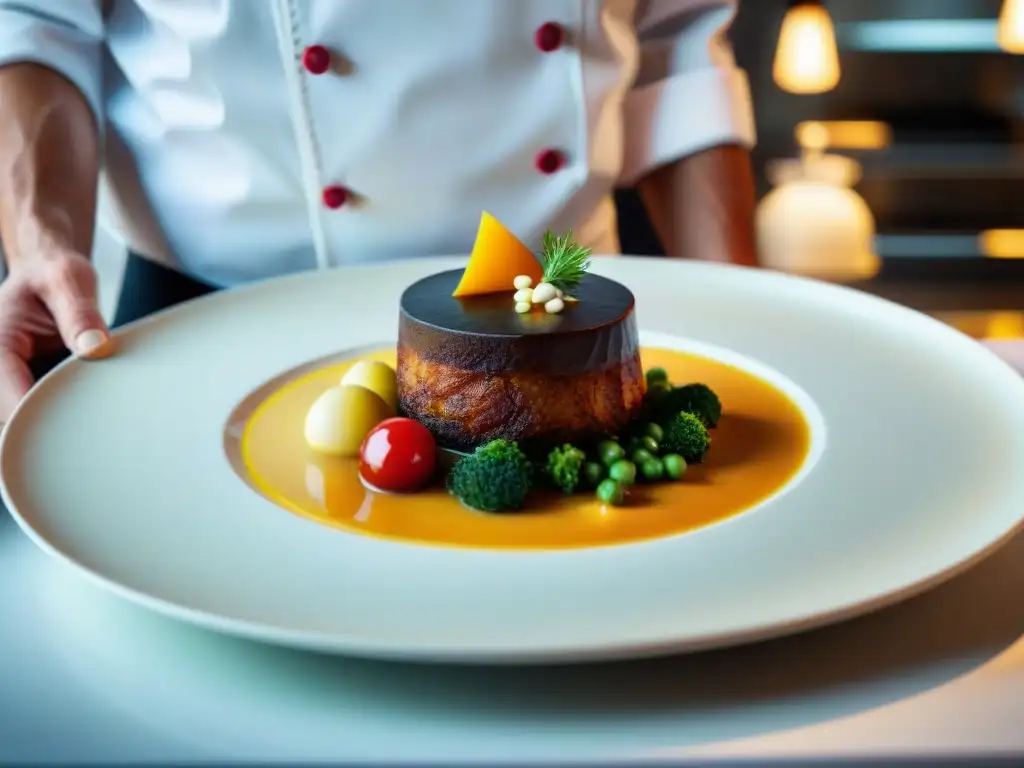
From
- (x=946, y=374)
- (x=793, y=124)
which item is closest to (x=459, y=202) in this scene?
(x=946, y=374)

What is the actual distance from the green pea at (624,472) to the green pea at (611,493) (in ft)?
0.06

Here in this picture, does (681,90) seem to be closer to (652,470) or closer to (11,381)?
(652,470)

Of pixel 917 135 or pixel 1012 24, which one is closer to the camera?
pixel 1012 24

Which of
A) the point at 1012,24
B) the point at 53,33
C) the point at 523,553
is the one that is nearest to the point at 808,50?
the point at 1012,24

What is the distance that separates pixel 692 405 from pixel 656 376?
164mm

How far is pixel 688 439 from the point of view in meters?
1.33

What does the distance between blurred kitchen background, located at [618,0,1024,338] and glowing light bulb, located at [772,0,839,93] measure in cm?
17

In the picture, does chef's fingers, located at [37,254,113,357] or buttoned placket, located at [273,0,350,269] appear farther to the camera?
buttoned placket, located at [273,0,350,269]

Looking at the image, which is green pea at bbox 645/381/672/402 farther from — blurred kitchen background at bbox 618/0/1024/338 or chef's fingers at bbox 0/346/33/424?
blurred kitchen background at bbox 618/0/1024/338

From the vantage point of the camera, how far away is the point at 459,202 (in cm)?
206

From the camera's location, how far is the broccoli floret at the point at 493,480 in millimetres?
1198

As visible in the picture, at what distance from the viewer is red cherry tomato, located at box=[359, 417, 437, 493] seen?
1271 mm

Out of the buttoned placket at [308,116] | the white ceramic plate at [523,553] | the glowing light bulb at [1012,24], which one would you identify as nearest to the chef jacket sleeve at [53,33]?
the buttoned placket at [308,116]

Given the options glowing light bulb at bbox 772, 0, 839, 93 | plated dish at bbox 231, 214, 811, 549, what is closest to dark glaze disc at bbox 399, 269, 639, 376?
plated dish at bbox 231, 214, 811, 549
